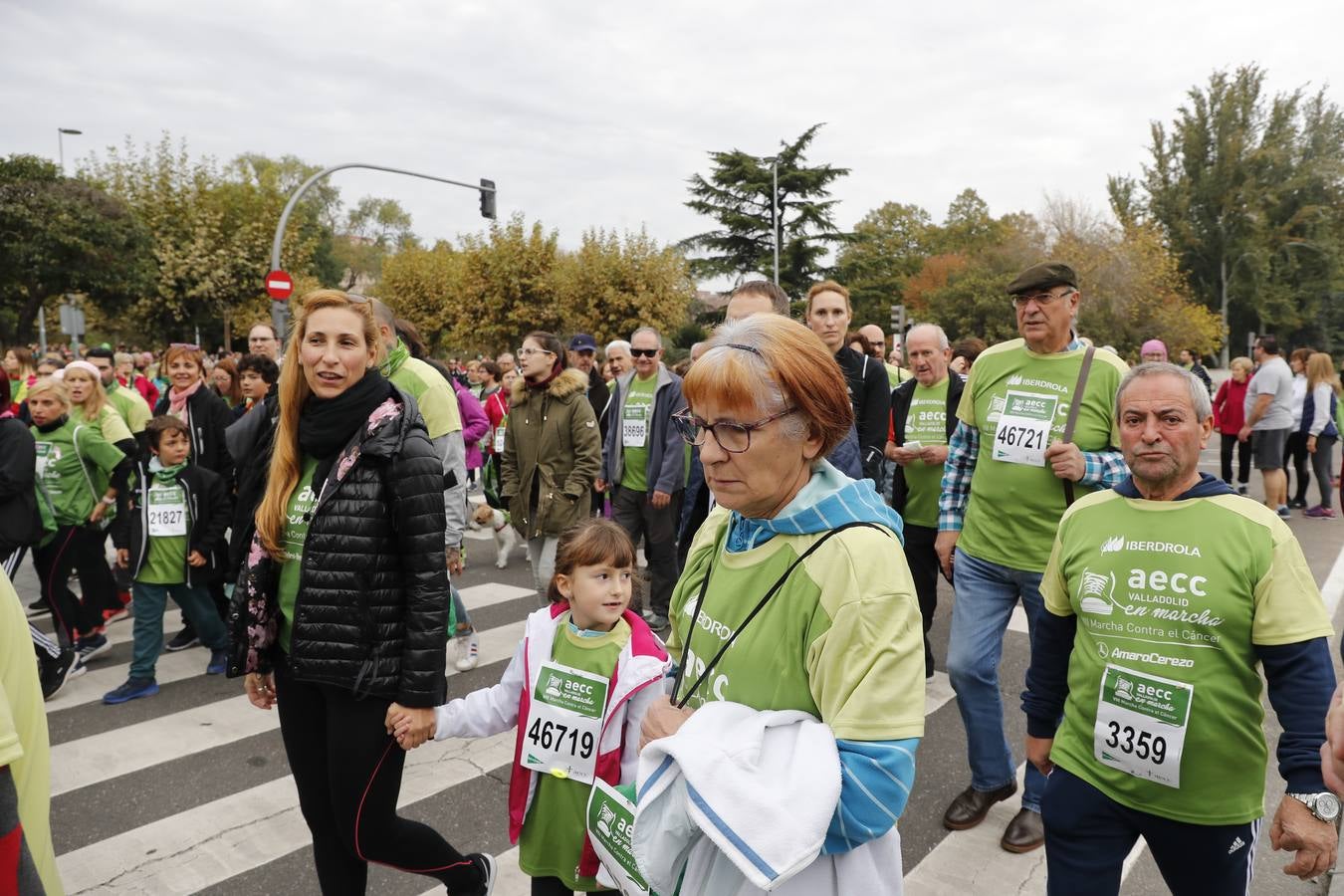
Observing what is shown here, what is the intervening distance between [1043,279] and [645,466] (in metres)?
3.78

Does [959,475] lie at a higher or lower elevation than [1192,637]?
higher

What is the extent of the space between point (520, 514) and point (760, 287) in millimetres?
2446

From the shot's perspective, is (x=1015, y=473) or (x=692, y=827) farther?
(x=1015, y=473)

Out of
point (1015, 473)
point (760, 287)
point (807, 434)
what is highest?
point (760, 287)

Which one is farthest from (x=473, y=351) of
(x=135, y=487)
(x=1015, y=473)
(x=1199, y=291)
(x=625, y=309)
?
(x=1199, y=291)

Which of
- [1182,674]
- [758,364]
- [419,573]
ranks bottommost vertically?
[1182,674]

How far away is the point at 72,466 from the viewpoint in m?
5.87

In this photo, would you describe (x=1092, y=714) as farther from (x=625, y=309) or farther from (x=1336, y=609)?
(x=625, y=309)

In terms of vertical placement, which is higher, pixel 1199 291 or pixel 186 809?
pixel 1199 291

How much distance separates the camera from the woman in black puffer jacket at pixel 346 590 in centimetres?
254

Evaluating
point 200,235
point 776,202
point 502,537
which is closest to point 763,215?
point 776,202

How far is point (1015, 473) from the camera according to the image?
3539 mm

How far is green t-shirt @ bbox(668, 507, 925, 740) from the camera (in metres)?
1.37

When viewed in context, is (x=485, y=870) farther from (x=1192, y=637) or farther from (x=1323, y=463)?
(x=1323, y=463)
